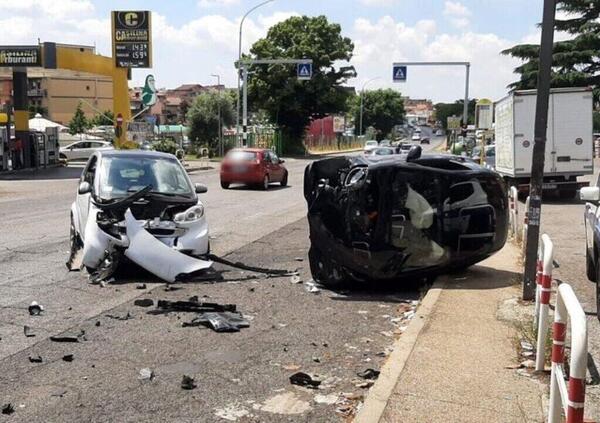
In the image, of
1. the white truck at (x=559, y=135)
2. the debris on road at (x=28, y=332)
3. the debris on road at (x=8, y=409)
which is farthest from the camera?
the white truck at (x=559, y=135)

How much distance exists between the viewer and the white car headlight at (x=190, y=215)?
9.75 m

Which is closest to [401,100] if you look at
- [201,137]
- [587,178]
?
[201,137]

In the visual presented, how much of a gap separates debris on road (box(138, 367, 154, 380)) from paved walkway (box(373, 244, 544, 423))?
1.86m

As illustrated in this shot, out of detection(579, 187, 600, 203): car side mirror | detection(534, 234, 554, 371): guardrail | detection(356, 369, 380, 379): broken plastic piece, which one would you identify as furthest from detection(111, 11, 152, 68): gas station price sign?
detection(534, 234, 554, 371): guardrail

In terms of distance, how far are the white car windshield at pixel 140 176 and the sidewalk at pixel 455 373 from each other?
437 centimetres

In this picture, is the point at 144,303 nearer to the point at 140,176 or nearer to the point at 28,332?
the point at 28,332

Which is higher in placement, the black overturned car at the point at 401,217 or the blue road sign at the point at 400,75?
the blue road sign at the point at 400,75

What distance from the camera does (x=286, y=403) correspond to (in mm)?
4965

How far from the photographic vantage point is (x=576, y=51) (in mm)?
50188

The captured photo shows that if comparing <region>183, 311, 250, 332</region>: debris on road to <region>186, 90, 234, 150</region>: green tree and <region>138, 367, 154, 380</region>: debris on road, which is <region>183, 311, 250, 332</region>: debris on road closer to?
<region>138, 367, 154, 380</region>: debris on road

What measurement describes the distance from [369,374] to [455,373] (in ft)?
2.20

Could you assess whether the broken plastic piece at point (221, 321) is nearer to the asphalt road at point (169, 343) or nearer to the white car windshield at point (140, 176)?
the asphalt road at point (169, 343)

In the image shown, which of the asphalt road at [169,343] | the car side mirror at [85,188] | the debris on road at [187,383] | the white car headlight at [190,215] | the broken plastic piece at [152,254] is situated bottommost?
the asphalt road at [169,343]

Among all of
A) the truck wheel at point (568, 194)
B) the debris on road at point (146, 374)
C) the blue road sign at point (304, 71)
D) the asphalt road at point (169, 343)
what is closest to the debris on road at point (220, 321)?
the asphalt road at point (169, 343)
